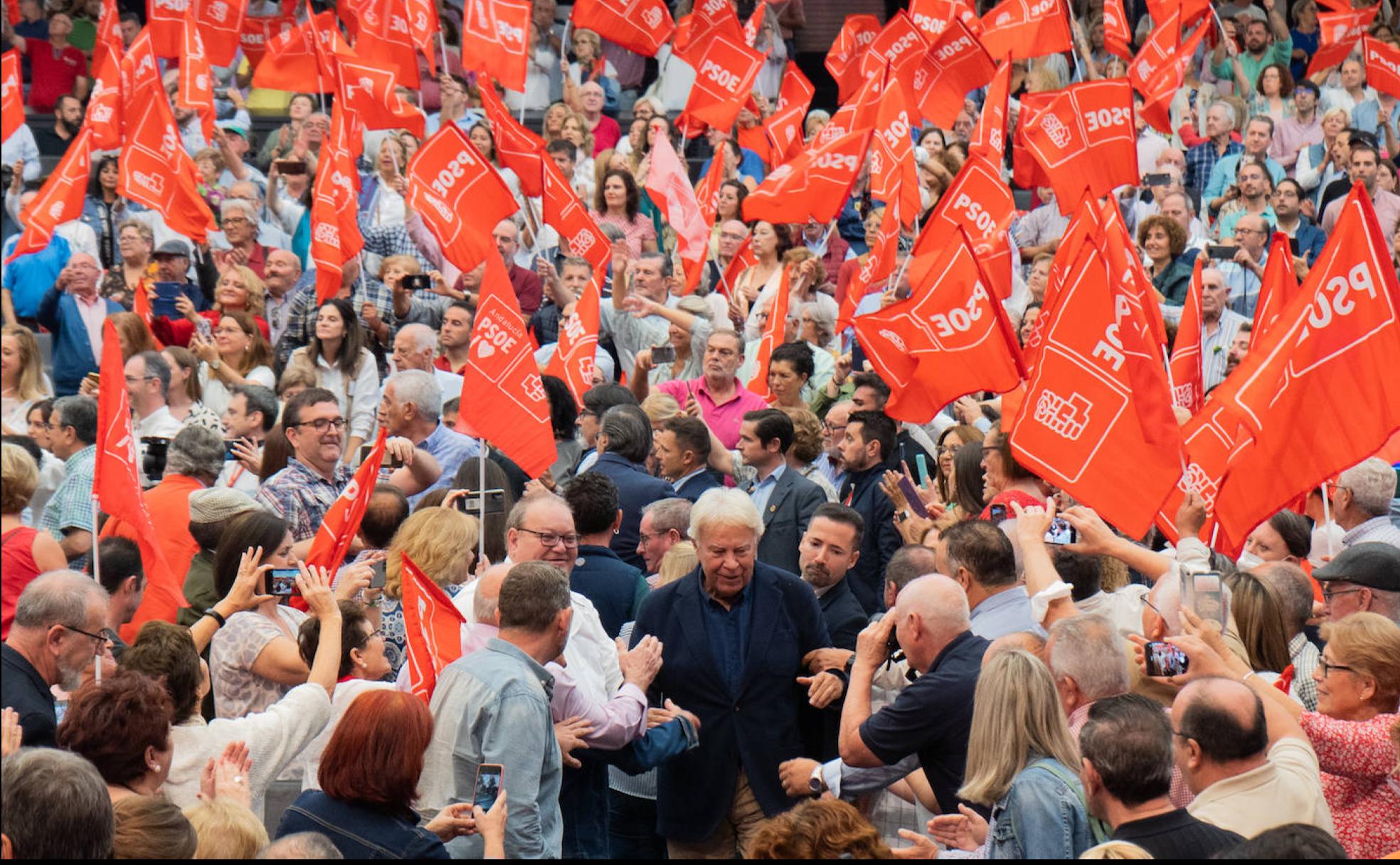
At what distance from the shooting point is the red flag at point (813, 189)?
453 inches

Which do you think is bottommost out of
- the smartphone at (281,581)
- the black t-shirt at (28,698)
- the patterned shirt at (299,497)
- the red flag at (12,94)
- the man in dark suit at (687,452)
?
the red flag at (12,94)

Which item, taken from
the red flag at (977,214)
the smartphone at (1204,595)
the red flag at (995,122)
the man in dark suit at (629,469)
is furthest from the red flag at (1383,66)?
the smartphone at (1204,595)

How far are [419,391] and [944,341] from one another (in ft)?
8.62

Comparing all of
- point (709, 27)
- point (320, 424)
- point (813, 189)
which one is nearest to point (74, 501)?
point (320, 424)

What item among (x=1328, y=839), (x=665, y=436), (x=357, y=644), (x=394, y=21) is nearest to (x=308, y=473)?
(x=665, y=436)

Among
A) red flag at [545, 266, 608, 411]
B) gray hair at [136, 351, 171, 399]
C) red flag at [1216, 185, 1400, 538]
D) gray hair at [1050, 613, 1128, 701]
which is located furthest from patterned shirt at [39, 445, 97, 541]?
red flag at [1216, 185, 1400, 538]

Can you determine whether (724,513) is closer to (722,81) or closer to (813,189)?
(813,189)

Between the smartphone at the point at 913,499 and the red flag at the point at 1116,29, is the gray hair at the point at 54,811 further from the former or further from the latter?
the red flag at the point at 1116,29

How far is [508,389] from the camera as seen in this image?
763cm

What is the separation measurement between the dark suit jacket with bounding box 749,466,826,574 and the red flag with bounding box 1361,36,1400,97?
859 centimetres

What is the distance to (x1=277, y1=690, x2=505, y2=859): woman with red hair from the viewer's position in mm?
4406

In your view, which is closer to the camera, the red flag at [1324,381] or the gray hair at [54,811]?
the gray hair at [54,811]

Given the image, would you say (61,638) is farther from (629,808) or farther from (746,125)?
(746,125)

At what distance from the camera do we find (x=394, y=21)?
14.3 metres
